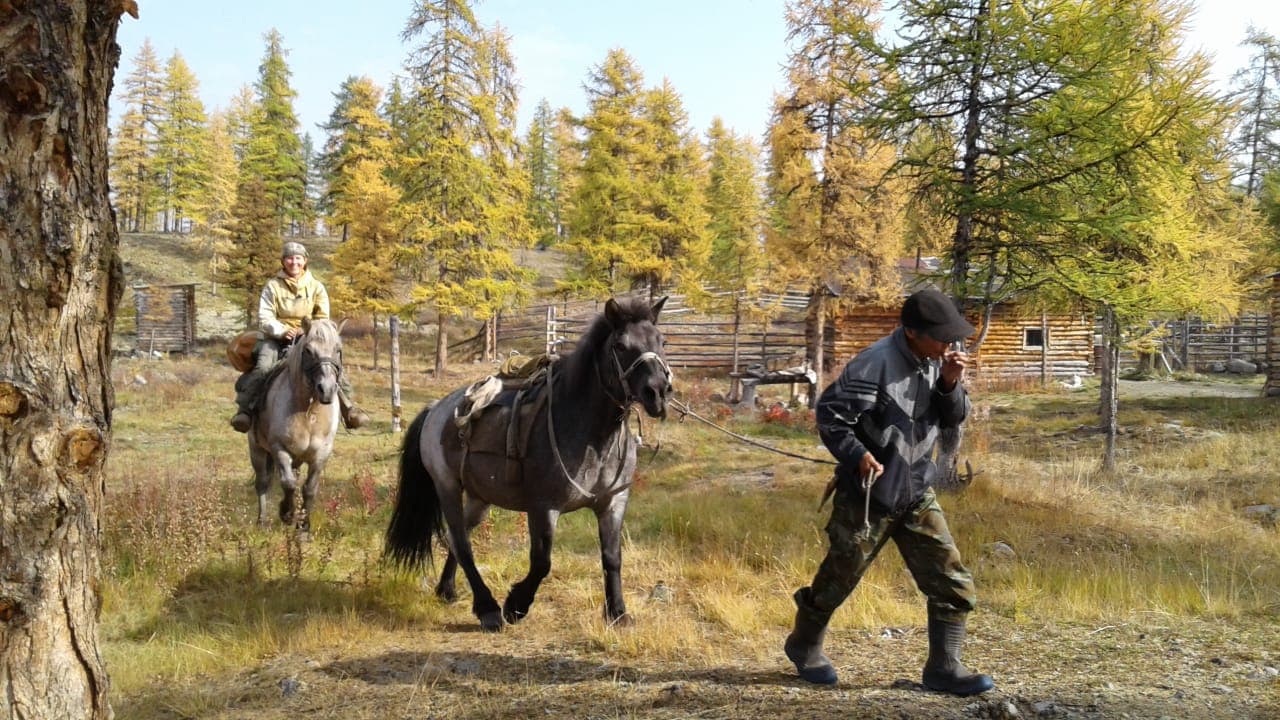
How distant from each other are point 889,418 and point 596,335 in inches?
83.2

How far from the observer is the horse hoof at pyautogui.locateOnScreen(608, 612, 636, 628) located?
5.41 m

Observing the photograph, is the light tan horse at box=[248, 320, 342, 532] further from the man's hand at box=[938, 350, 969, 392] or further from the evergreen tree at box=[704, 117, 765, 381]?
the evergreen tree at box=[704, 117, 765, 381]

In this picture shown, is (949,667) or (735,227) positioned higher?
(735,227)

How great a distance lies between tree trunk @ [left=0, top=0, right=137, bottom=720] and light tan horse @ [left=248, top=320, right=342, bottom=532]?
5164mm

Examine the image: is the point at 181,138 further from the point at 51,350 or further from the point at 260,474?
the point at 51,350

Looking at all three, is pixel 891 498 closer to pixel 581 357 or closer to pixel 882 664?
pixel 882 664

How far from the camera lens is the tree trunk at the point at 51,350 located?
2604mm

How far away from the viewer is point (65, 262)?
2729 mm

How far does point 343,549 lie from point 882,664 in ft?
19.1

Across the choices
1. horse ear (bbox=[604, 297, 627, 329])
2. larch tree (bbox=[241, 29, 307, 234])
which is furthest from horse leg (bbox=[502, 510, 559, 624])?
larch tree (bbox=[241, 29, 307, 234])

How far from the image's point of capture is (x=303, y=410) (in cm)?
845

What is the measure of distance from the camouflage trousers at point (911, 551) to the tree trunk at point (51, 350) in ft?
11.3

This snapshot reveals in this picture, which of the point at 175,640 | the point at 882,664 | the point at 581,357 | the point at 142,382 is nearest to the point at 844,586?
the point at 882,664

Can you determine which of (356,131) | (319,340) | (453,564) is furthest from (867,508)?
(356,131)
